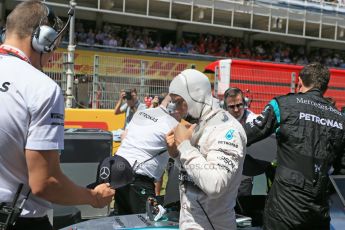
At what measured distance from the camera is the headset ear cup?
1918 mm

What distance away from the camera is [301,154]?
304cm

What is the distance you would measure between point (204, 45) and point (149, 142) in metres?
24.8

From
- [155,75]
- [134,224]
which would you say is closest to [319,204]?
[134,224]

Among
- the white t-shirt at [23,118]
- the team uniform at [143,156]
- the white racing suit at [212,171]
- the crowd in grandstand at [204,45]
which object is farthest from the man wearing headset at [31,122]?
the crowd in grandstand at [204,45]

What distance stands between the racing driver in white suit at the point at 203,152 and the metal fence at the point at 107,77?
25.2 ft

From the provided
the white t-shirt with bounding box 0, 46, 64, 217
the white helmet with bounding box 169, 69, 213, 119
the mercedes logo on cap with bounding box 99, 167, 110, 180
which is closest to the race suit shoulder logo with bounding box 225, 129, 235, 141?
the white helmet with bounding box 169, 69, 213, 119

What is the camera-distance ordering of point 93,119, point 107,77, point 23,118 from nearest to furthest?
point 23,118, point 93,119, point 107,77

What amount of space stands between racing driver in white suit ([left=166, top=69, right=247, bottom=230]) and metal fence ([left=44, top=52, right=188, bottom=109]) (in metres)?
7.68

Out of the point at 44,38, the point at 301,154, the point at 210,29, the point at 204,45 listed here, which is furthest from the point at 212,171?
the point at 210,29

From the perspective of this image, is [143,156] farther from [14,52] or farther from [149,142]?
[14,52]

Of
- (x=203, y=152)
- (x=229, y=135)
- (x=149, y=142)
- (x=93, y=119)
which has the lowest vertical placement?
(x=93, y=119)

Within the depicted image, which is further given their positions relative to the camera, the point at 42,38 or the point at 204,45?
the point at 204,45

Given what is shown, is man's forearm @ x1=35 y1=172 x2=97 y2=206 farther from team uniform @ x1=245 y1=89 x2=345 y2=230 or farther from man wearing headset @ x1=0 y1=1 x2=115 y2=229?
team uniform @ x1=245 y1=89 x2=345 y2=230

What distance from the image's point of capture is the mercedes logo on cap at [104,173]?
86.4 inches
